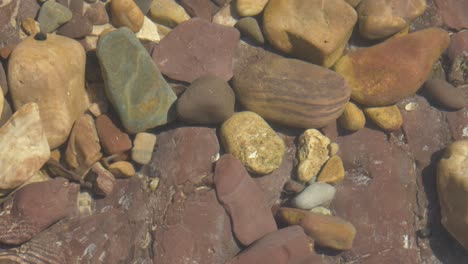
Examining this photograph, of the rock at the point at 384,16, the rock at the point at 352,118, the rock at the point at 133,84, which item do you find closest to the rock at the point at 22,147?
the rock at the point at 133,84

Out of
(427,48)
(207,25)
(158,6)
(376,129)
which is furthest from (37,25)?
(427,48)

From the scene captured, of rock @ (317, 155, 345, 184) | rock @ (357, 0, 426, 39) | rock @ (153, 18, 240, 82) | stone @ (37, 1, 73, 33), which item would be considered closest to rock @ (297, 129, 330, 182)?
rock @ (317, 155, 345, 184)

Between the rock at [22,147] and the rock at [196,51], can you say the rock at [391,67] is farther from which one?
the rock at [22,147]

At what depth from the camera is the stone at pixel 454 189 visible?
11.7 feet

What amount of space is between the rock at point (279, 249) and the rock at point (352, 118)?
0.92 m

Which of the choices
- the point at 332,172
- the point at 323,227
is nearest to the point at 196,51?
the point at 332,172

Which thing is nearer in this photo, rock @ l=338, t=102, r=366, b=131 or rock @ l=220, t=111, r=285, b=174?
rock @ l=220, t=111, r=285, b=174

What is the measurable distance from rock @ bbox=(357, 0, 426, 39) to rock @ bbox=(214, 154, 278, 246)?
4.92 ft

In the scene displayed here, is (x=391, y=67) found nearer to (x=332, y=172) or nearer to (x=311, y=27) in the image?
(x=311, y=27)

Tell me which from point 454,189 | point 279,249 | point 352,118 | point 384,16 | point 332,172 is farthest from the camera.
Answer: point 384,16

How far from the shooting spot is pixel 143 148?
3.71 metres

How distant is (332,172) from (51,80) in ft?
6.73

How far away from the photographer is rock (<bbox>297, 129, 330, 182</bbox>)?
376 cm

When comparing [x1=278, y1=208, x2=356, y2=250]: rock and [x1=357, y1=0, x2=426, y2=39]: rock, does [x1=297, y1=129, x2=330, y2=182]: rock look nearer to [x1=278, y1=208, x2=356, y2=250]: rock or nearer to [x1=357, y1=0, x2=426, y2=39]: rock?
[x1=278, y1=208, x2=356, y2=250]: rock
